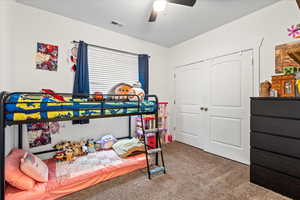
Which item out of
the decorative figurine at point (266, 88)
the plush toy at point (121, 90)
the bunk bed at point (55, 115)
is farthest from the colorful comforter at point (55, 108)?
the decorative figurine at point (266, 88)

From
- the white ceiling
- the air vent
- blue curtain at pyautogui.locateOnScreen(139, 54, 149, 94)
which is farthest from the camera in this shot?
blue curtain at pyautogui.locateOnScreen(139, 54, 149, 94)

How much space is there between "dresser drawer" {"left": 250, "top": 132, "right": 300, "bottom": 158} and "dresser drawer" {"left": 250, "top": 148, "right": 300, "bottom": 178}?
59 millimetres

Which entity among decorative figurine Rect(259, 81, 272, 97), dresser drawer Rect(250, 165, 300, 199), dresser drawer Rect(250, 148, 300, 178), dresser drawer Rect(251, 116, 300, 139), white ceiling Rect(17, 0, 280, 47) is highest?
white ceiling Rect(17, 0, 280, 47)

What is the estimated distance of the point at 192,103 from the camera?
3.39m

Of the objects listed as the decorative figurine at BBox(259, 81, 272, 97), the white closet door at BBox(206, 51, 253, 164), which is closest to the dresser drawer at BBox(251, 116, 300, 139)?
the decorative figurine at BBox(259, 81, 272, 97)

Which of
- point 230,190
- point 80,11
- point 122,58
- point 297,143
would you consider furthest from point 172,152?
point 80,11

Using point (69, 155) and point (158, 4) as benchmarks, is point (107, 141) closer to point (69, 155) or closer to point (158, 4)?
point (69, 155)

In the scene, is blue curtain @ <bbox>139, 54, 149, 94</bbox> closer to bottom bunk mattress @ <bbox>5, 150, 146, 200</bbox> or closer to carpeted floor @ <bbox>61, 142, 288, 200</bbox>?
bottom bunk mattress @ <bbox>5, 150, 146, 200</bbox>

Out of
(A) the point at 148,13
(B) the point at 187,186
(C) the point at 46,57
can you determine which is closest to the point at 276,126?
(B) the point at 187,186

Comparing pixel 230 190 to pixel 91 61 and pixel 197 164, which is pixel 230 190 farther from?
pixel 91 61

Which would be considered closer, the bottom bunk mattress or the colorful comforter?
the colorful comforter

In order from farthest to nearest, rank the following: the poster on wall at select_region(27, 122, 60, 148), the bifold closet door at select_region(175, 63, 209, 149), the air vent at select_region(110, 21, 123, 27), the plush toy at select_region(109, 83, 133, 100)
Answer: the bifold closet door at select_region(175, 63, 209, 149)
the air vent at select_region(110, 21, 123, 27)
the plush toy at select_region(109, 83, 133, 100)
the poster on wall at select_region(27, 122, 60, 148)

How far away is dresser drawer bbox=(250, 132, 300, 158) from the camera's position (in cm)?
153

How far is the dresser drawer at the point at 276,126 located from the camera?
1540mm
